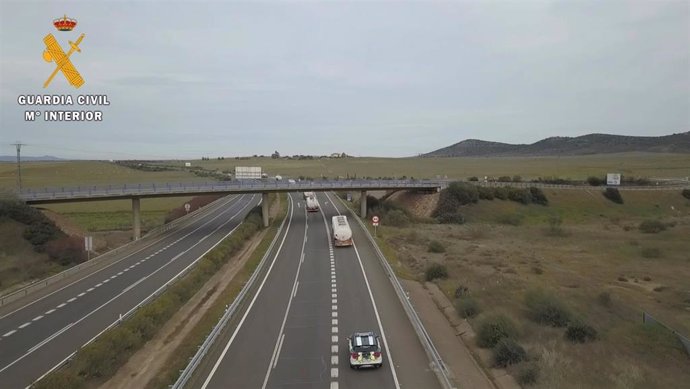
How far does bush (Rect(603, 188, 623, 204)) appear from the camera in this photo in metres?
92.9

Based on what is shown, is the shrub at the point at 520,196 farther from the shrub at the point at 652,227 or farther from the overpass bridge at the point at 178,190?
the shrub at the point at 652,227

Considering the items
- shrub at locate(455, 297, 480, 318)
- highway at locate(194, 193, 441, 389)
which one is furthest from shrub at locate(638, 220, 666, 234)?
shrub at locate(455, 297, 480, 318)

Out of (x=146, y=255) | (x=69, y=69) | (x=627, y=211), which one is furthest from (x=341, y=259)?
(x=627, y=211)

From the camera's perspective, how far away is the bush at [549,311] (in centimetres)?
2675

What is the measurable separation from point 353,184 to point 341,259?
31.7m

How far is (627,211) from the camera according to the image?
8975 centimetres

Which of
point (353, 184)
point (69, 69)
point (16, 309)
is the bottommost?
point (16, 309)

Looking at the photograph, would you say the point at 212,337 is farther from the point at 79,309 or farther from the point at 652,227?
the point at 652,227

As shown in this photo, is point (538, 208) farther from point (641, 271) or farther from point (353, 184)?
point (641, 271)

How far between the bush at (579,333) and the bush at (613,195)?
252ft

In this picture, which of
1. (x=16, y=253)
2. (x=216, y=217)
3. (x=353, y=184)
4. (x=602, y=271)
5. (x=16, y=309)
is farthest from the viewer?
(x=216, y=217)

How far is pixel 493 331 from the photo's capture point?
22.6 metres

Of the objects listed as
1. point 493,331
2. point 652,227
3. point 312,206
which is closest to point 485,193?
point 652,227

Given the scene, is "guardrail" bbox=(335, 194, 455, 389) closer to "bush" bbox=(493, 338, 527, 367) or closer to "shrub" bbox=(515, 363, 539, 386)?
"bush" bbox=(493, 338, 527, 367)
